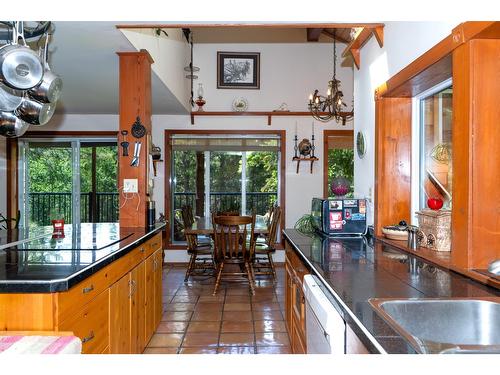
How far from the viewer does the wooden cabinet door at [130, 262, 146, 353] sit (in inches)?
99.4

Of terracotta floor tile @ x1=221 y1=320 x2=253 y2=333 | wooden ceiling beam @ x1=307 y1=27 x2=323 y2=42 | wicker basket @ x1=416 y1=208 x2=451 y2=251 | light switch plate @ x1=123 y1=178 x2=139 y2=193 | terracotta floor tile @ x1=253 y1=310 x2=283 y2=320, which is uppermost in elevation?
wooden ceiling beam @ x1=307 y1=27 x2=323 y2=42

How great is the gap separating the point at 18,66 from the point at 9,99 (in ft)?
1.62

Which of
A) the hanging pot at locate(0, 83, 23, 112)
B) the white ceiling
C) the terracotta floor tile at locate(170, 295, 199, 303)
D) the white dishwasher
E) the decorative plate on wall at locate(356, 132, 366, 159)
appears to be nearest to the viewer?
the white dishwasher

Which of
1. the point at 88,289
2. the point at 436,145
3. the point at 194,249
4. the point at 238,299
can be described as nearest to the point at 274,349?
the point at 238,299

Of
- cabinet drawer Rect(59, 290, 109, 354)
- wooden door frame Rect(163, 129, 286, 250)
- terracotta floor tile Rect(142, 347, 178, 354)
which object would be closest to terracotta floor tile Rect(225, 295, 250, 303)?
terracotta floor tile Rect(142, 347, 178, 354)

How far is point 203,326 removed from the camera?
352 cm

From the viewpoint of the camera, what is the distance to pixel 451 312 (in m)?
1.31

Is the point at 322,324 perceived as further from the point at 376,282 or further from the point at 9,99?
the point at 9,99

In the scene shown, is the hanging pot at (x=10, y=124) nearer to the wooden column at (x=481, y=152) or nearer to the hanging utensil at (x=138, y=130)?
the hanging utensil at (x=138, y=130)

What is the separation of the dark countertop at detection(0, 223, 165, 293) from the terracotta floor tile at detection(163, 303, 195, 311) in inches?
50.1

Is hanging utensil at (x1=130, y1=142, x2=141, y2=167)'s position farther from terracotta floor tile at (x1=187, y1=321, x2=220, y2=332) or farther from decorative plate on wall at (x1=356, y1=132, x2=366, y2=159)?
decorative plate on wall at (x1=356, y1=132, x2=366, y2=159)

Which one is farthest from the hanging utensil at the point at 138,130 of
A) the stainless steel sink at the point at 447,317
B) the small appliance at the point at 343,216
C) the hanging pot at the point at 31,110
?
the stainless steel sink at the point at 447,317
